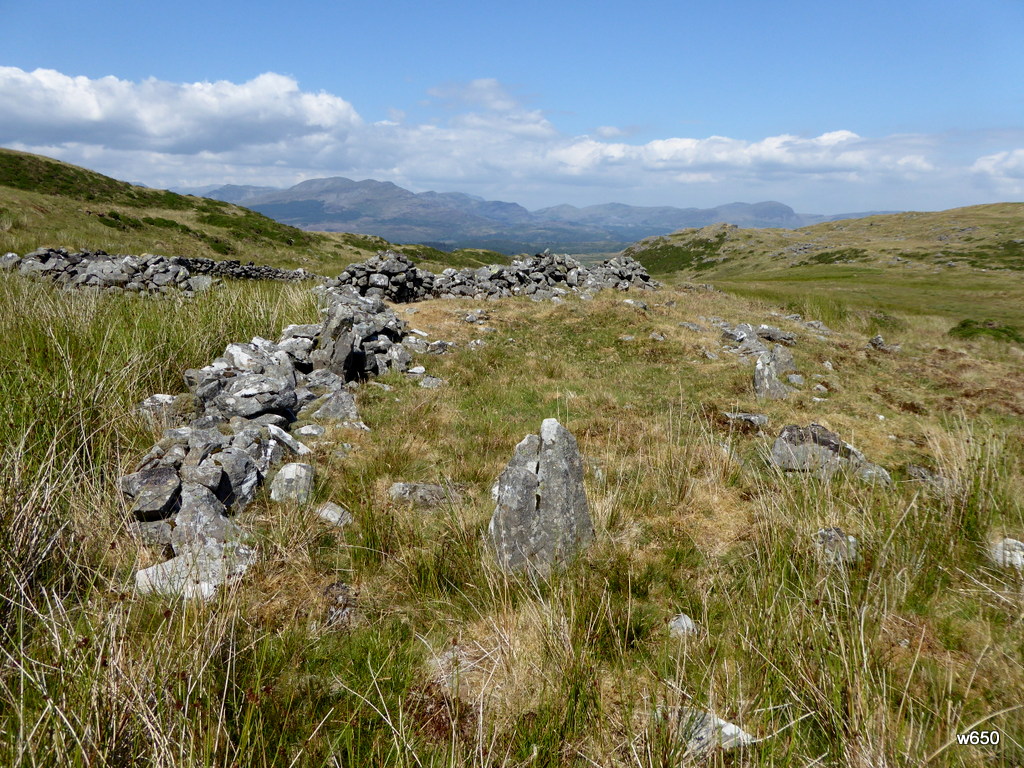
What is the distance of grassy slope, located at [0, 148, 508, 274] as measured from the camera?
26938 mm

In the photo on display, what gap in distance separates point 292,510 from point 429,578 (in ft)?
5.05

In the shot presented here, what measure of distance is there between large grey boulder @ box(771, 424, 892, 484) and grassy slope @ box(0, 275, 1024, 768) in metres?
0.35

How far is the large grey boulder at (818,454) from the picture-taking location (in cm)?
590

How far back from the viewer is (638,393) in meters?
10.6

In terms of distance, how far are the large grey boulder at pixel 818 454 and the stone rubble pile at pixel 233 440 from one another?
567cm

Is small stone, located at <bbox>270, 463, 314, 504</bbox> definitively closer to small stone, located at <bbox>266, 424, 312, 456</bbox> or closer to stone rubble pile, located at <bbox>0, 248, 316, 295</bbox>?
small stone, located at <bbox>266, 424, 312, 456</bbox>

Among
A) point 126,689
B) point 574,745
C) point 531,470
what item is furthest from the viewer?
point 531,470

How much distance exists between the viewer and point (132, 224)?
35.7 metres

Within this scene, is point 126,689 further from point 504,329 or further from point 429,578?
point 504,329

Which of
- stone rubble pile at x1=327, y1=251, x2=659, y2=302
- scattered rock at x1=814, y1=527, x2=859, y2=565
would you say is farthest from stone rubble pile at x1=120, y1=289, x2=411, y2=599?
stone rubble pile at x1=327, y1=251, x2=659, y2=302

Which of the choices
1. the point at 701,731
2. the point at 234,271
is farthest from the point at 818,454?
the point at 234,271

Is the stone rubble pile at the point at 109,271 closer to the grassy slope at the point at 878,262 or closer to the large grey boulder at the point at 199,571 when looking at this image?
the large grey boulder at the point at 199,571

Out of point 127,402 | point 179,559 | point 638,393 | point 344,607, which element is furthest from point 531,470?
point 638,393

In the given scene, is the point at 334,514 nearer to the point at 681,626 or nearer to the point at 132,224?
the point at 681,626
